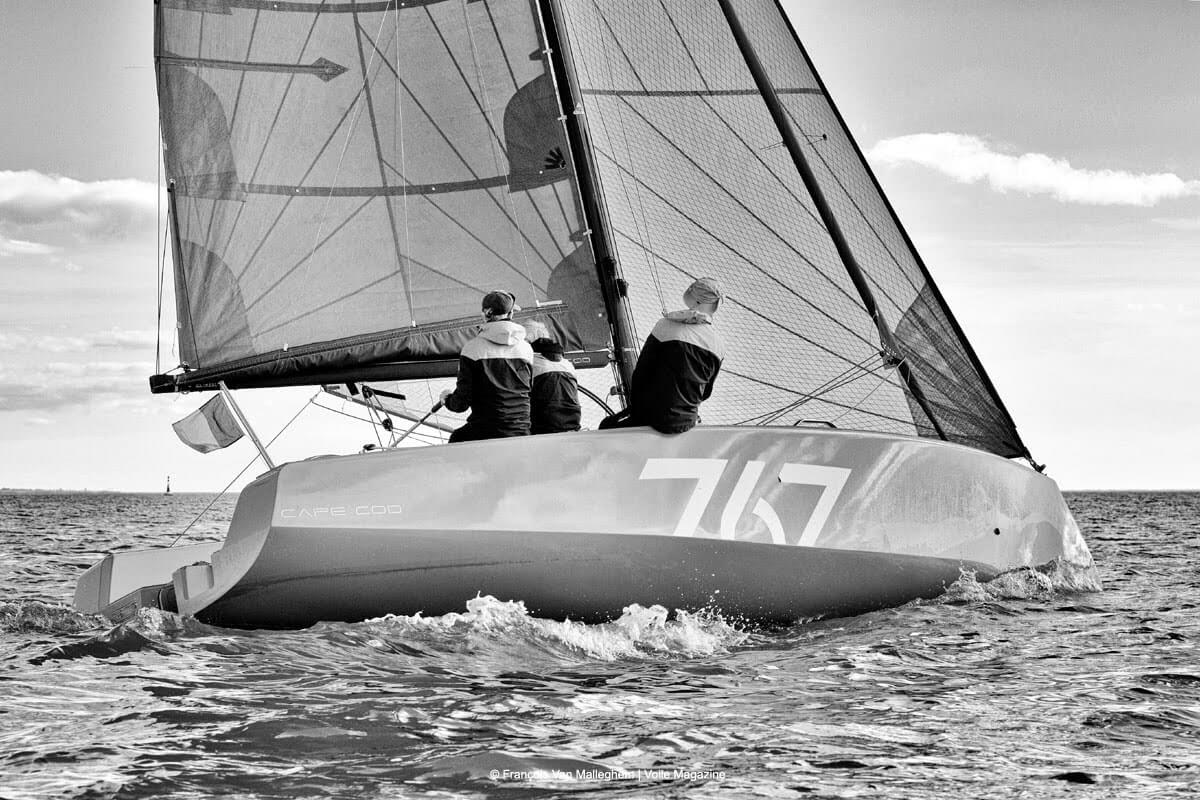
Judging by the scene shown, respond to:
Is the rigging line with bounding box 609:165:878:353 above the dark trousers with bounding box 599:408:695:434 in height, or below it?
above

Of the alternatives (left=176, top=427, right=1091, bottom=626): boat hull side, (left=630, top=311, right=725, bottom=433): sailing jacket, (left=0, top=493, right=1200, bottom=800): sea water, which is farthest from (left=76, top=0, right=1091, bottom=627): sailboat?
(left=630, top=311, right=725, bottom=433): sailing jacket

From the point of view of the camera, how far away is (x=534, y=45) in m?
7.33

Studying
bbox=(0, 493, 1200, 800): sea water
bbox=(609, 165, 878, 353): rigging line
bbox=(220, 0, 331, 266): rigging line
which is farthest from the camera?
bbox=(220, 0, 331, 266): rigging line

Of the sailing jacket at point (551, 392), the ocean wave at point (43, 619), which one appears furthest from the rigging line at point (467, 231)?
the ocean wave at point (43, 619)

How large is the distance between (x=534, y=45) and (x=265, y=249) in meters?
1.99

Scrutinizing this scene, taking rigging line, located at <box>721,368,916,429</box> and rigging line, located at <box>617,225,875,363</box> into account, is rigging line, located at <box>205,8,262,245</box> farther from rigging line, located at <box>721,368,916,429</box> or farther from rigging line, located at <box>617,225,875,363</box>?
rigging line, located at <box>721,368,916,429</box>

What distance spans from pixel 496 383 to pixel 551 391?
659 mm

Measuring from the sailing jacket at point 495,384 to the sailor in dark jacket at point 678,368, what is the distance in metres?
0.41

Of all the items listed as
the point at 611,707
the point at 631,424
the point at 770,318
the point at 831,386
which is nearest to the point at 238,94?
the point at 770,318

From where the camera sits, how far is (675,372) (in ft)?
17.8

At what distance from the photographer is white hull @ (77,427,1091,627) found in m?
4.98

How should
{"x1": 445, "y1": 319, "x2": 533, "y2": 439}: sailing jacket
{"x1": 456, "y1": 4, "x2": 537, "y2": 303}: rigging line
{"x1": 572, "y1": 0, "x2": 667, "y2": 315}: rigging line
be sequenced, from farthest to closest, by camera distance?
{"x1": 572, "y1": 0, "x2": 667, "y2": 315}: rigging line
{"x1": 456, "y1": 4, "x2": 537, "y2": 303}: rigging line
{"x1": 445, "y1": 319, "x2": 533, "y2": 439}: sailing jacket

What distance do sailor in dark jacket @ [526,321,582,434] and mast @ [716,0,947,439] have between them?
1.83m

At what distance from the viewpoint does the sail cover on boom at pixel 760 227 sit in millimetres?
7238
